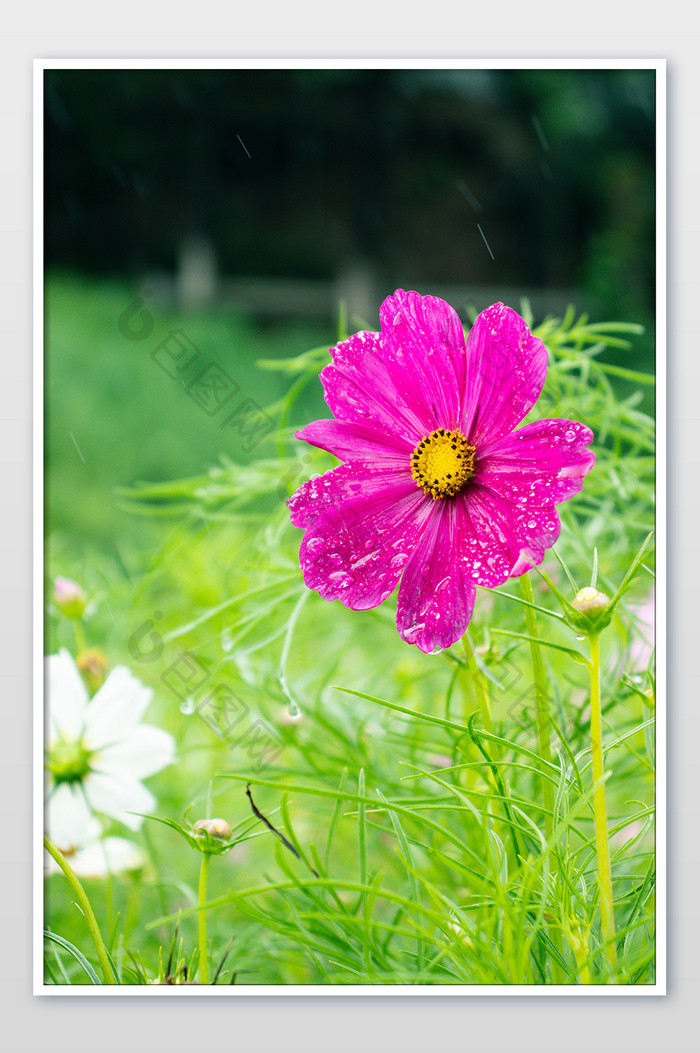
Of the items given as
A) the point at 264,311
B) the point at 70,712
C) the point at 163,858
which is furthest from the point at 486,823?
the point at 264,311

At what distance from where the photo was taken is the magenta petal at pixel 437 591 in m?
0.31

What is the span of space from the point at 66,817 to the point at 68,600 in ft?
0.39

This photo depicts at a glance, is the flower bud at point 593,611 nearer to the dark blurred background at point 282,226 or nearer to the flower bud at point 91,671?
the flower bud at point 91,671

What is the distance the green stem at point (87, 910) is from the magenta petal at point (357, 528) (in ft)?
0.48

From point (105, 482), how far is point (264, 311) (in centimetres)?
49

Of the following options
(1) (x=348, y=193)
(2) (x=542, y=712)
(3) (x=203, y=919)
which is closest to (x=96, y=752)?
(3) (x=203, y=919)

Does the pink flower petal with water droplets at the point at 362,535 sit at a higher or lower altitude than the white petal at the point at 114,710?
higher

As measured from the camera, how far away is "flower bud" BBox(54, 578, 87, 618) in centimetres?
47

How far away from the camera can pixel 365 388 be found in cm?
34

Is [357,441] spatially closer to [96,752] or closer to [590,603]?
[590,603]

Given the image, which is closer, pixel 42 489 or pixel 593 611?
pixel 593 611

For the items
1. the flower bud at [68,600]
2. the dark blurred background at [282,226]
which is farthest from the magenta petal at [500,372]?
the dark blurred background at [282,226]

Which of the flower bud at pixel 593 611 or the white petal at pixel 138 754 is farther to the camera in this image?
the white petal at pixel 138 754

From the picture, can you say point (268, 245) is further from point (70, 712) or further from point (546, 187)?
point (70, 712)
